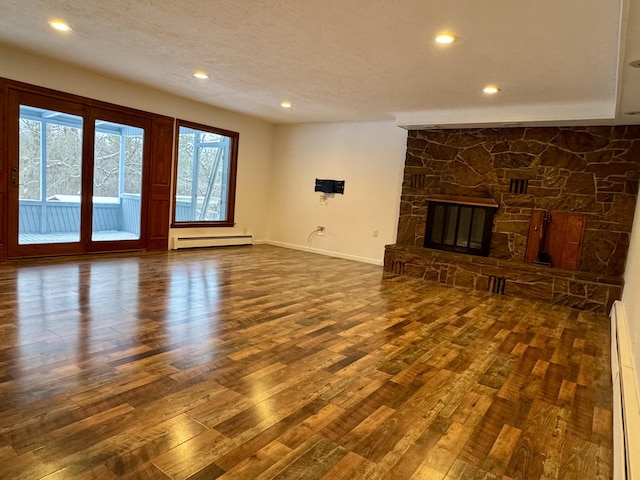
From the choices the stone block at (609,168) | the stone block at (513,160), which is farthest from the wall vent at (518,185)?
the stone block at (609,168)

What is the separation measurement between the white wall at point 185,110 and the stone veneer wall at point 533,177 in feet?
9.70

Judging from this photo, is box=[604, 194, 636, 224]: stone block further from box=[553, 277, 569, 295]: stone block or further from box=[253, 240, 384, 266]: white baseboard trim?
box=[253, 240, 384, 266]: white baseboard trim

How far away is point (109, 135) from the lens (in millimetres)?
5516

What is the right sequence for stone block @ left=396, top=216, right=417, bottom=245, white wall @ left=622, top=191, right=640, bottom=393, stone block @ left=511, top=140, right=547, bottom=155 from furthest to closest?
stone block @ left=396, top=216, right=417, bottom=245 → stone block @ left=511, top=140, right=547, bottom=155 → white wall @ left=622, top=191, right=640, bottom=393

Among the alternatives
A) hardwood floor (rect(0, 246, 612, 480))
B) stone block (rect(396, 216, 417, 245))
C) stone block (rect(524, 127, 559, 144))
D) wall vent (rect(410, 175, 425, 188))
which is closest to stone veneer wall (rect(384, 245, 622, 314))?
stone block (rect(396, 216, 417, 245))

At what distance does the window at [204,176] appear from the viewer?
6.53 m

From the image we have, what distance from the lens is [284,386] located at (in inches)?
87.1

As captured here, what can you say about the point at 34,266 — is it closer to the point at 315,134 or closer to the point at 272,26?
the point at 272,26

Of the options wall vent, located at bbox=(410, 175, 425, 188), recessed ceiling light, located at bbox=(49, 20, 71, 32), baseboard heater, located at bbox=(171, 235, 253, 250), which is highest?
recessed ceiling light, located at bbox=(49, 20, 71, 32)

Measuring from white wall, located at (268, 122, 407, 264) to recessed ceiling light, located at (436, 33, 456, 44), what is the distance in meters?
3.29

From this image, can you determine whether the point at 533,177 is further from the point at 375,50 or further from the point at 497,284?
the point at 375,50

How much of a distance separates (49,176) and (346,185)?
4.37 meters

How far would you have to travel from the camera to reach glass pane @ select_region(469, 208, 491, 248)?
5.70 meters

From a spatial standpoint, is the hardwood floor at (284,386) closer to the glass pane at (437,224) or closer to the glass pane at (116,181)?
the glass pane at (116,181)
